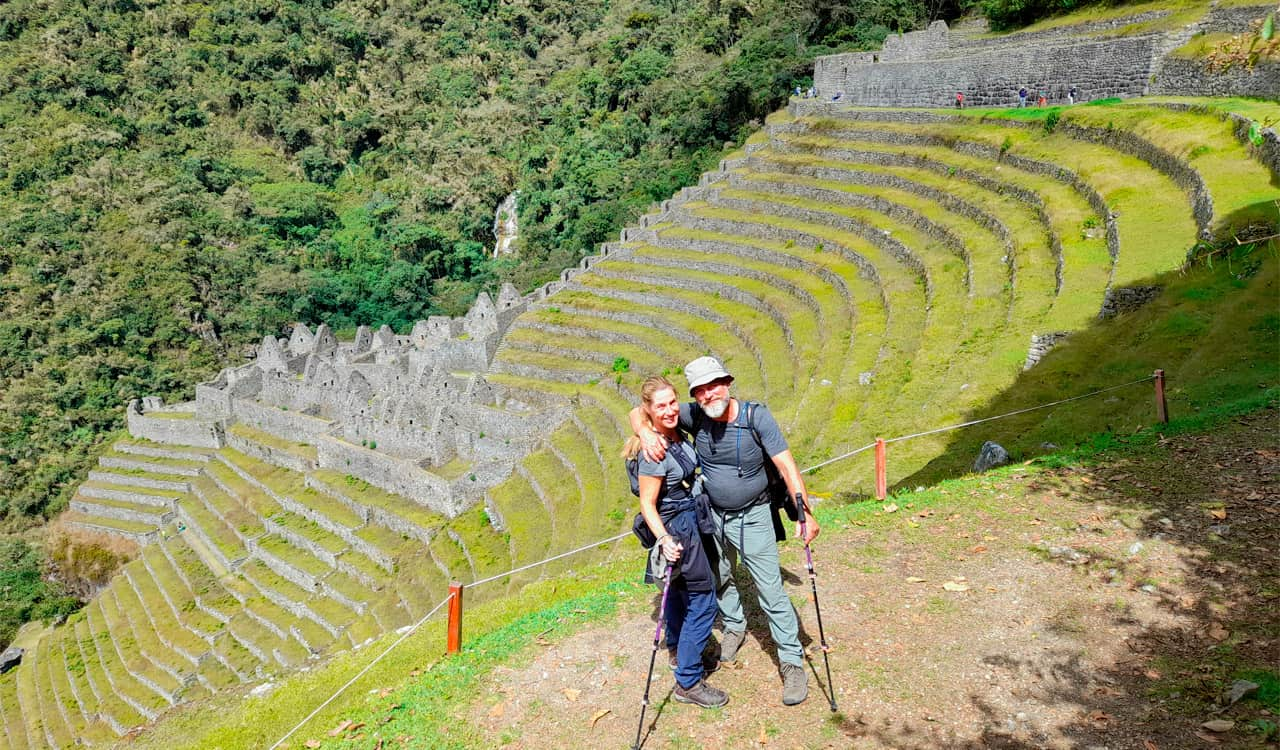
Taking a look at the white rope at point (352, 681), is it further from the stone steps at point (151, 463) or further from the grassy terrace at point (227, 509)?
the stone steps at point (151, 463)

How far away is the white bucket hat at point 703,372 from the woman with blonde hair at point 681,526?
143mm

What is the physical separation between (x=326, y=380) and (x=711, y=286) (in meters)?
12.8

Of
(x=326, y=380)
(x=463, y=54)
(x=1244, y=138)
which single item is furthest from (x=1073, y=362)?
(x=463, y=54)

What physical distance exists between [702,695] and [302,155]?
213ft

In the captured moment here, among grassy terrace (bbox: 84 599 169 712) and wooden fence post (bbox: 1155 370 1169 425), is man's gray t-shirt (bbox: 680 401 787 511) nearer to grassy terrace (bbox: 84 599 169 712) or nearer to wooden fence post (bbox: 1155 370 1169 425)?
wooden fence post (bbox: 1155 370 1169 425)

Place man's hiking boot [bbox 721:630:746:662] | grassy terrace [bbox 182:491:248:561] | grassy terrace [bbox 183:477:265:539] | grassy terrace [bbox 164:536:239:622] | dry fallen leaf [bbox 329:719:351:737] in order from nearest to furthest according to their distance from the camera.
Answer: man's hiking boot [bbox 721:630:746:662]
dry fallen leaf [bbox 329:719:351:737]
grassy terrace [bbox 164:536:239:622]
grassy terrace [bbox 182:491:248:561]
grassy terrace [bbox 183:477:265:539]

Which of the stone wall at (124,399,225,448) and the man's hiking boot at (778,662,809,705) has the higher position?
the man's hiking boot at (778,662,809,705)

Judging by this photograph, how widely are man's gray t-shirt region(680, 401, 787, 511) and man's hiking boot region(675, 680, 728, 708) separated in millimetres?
1137

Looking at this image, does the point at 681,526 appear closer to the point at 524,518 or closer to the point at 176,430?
the point at 524,518

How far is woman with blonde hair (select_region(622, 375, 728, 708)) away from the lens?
13.7 ft

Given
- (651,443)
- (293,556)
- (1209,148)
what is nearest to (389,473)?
(293,556)

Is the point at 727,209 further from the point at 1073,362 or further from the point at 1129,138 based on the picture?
the point at 1073,362

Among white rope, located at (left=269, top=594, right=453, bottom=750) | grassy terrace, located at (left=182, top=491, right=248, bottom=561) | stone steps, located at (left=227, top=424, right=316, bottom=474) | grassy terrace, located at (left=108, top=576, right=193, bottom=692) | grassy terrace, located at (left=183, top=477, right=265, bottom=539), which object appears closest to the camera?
white rope, located at (left=269, top=594, right=453, bottom=750)

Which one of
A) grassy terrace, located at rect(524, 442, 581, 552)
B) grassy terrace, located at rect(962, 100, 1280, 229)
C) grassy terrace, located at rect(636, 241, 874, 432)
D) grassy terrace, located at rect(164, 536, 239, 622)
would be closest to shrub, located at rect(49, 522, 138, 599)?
grassy terrace, located at rect(164, 536, 239, 622)
